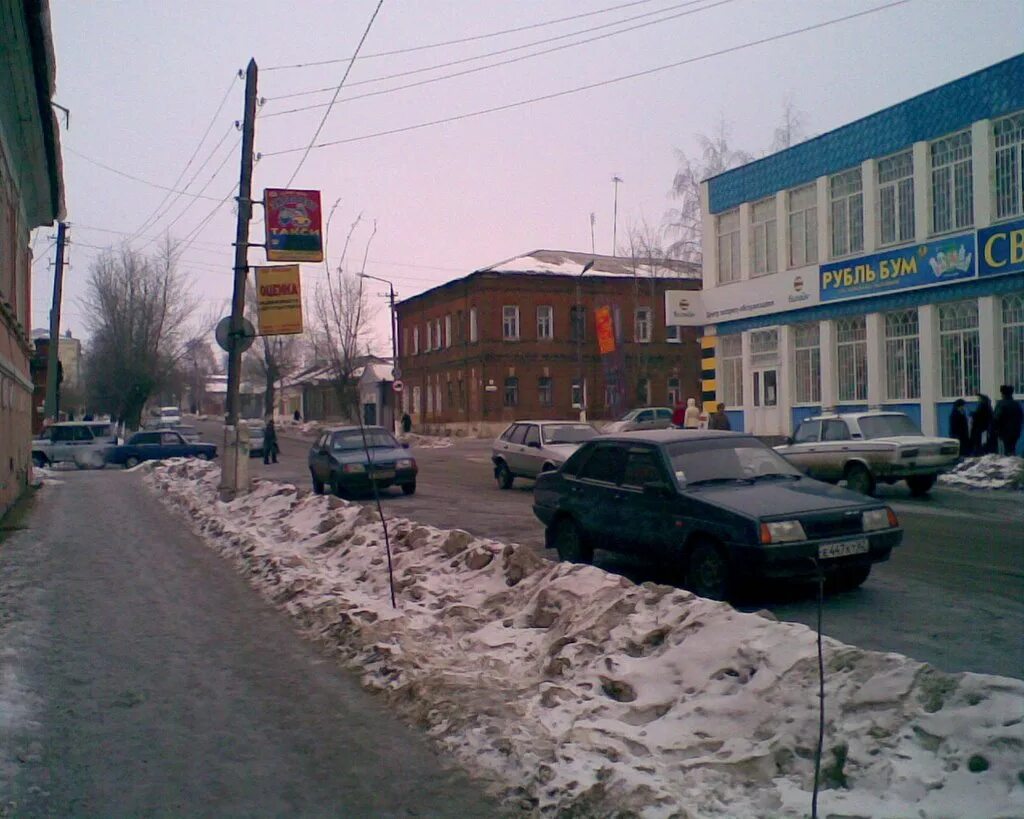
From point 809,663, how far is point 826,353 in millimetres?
26407

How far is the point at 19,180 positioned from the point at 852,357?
73.8 feet

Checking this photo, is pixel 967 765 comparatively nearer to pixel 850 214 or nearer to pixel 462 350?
pixel 850 214

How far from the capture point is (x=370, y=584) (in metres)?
9.91

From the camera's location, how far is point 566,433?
21406 millimetres

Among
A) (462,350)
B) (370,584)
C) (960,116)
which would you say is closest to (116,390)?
(462,350)

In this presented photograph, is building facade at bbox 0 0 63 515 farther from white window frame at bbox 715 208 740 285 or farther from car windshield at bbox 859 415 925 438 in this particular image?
white window frame at bbox 715 208 740 285

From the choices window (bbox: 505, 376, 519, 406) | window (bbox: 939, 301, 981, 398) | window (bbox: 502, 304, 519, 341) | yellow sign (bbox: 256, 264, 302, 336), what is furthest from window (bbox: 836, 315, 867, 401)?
window (bbox: 502, 304, 519, 341)

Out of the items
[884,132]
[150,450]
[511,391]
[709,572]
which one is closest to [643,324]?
[511,391]

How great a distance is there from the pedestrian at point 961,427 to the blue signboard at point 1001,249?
159 inches

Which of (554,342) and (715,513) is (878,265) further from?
(554,342)

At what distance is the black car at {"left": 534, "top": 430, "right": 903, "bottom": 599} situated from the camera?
828cm

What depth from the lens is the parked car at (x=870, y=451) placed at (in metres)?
17.7

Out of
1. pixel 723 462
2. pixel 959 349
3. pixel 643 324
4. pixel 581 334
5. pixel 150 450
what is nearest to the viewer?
pixel 723 462

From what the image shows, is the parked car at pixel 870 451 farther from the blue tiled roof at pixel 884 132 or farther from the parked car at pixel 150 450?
the parked car at pixel 150 450
